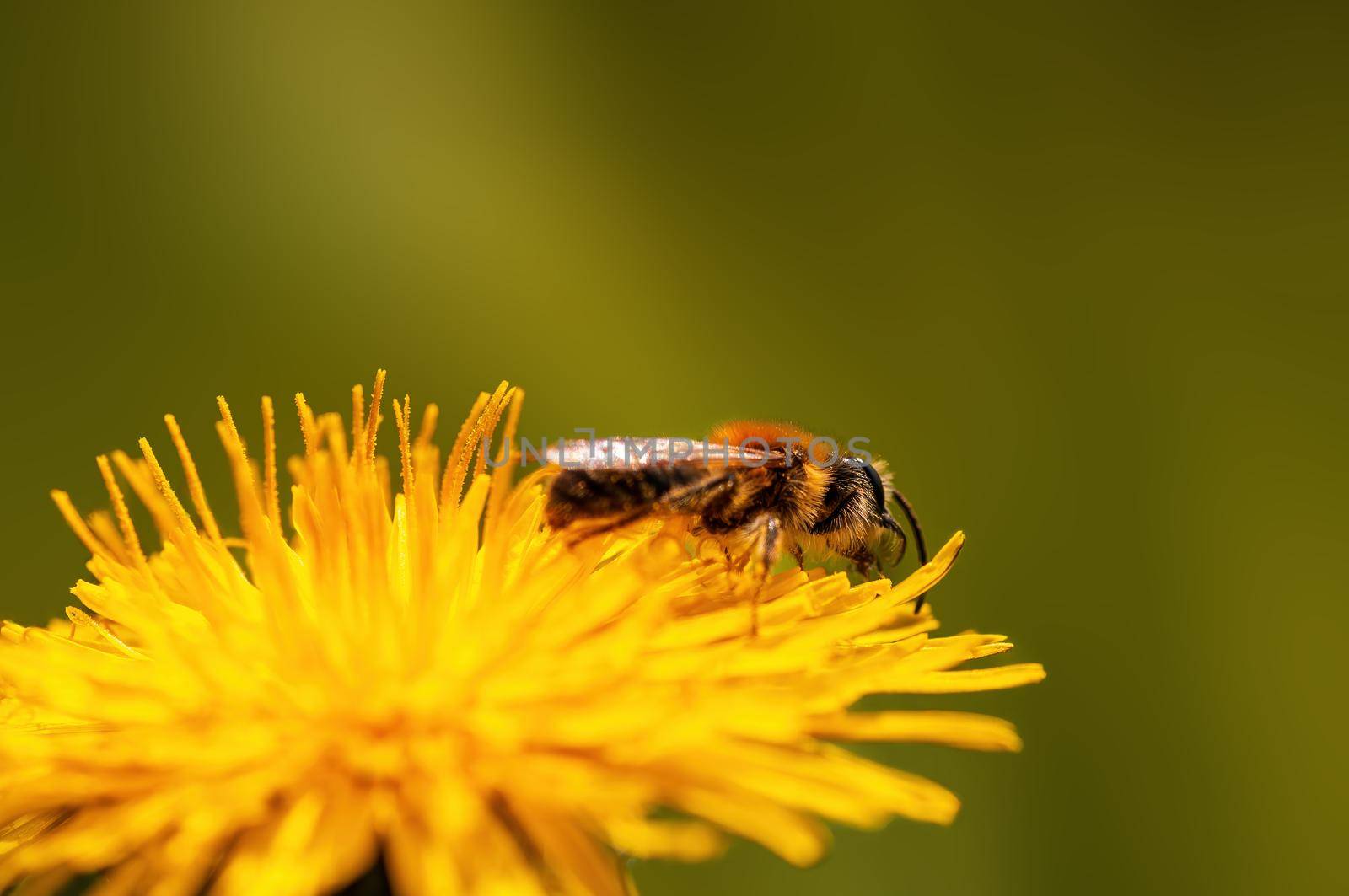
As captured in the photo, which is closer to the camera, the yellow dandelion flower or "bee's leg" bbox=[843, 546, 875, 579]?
the yellow dandelion flower

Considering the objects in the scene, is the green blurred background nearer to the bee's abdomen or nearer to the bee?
the bee

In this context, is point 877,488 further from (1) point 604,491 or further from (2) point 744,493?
(1) point 604,491

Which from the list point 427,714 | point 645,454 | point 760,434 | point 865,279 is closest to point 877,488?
point 760,434

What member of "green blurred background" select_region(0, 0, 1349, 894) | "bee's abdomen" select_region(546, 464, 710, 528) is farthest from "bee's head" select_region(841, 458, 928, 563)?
"green blurred background" select_region(0, 0, 1349, 894)

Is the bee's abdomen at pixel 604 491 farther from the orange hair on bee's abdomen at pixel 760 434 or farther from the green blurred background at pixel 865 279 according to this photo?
the green blurred background at pixel 865 279

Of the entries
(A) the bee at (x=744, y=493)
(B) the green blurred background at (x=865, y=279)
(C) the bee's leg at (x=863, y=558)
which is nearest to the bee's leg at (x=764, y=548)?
(A) the bee at (x=744, y=493)

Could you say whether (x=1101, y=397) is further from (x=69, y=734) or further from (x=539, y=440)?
(x=69, y=734)
